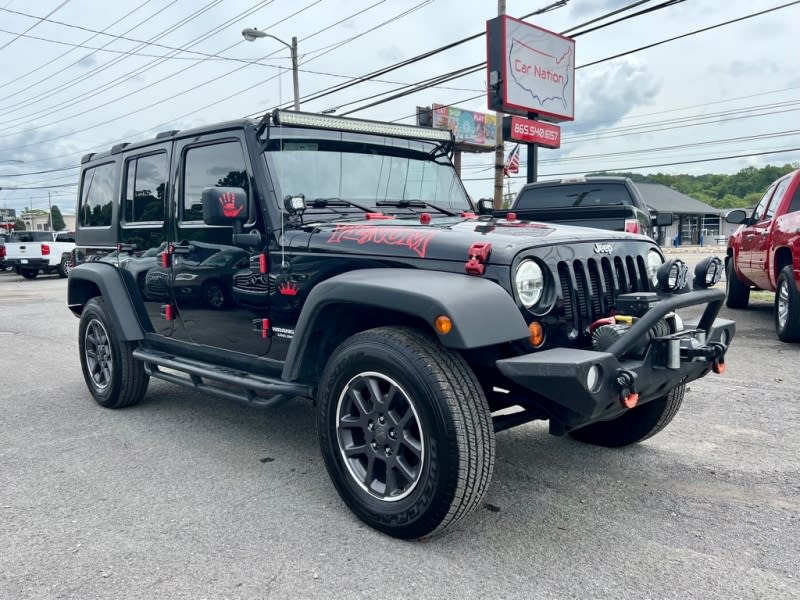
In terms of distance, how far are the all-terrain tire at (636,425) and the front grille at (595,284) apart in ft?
2.40

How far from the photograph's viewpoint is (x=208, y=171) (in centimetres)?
434

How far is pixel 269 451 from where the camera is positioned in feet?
13.9

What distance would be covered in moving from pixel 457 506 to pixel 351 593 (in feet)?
1.78

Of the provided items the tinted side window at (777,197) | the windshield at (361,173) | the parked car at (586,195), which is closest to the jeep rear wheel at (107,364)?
the windshield at (361,173)

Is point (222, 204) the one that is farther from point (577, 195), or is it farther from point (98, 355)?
point (577, 195)

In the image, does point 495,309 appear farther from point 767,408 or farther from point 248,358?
point 767,408

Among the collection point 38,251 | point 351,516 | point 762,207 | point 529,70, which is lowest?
point 351,516

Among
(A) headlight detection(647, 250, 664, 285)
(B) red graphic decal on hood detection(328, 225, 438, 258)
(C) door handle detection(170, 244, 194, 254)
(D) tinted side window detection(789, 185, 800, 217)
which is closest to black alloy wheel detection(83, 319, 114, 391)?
(C) door handle detection(170, 244, 194, 254)

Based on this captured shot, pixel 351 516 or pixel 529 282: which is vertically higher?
pixel 529 282

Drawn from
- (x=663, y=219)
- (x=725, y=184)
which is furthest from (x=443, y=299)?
(x=725, y=184)

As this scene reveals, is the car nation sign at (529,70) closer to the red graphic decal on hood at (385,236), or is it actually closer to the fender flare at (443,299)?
the red graphic decal on hood at (385,236)

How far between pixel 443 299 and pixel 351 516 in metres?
1.25

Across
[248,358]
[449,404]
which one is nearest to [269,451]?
[248,358]

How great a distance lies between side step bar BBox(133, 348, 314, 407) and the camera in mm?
3682
